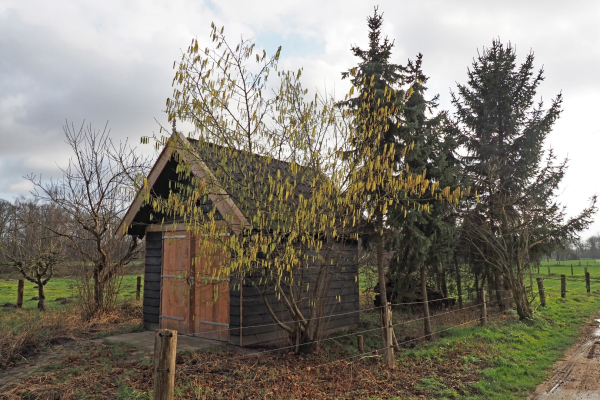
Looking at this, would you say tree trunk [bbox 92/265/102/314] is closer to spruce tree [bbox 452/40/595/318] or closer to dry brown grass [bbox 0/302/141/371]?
dry brown grass [bbox 0/302/141/371]

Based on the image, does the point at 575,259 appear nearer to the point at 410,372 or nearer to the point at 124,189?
the point at 410,372

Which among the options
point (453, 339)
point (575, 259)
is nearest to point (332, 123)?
point (453, 339)

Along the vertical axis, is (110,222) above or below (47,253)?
above

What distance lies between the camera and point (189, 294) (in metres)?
9.23

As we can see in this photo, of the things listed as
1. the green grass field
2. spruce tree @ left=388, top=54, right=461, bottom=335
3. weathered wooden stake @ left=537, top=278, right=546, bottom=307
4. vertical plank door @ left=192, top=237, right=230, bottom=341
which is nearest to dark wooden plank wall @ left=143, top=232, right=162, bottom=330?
vertical plank door @ left=192, top=237, right=230, bottom=341

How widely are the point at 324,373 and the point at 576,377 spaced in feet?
14.6

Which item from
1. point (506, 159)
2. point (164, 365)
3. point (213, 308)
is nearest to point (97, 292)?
point (213, 308)

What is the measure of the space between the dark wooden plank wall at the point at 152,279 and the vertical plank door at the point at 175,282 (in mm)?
406

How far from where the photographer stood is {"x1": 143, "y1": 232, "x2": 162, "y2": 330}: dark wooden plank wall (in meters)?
10.5

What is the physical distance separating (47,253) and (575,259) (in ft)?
242

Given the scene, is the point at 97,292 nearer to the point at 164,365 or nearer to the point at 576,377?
the point at 164,365

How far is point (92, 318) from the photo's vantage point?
1139 cm

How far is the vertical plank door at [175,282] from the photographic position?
9.55 m

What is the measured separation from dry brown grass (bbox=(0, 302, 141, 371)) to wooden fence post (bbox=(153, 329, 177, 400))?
4.47 metres
